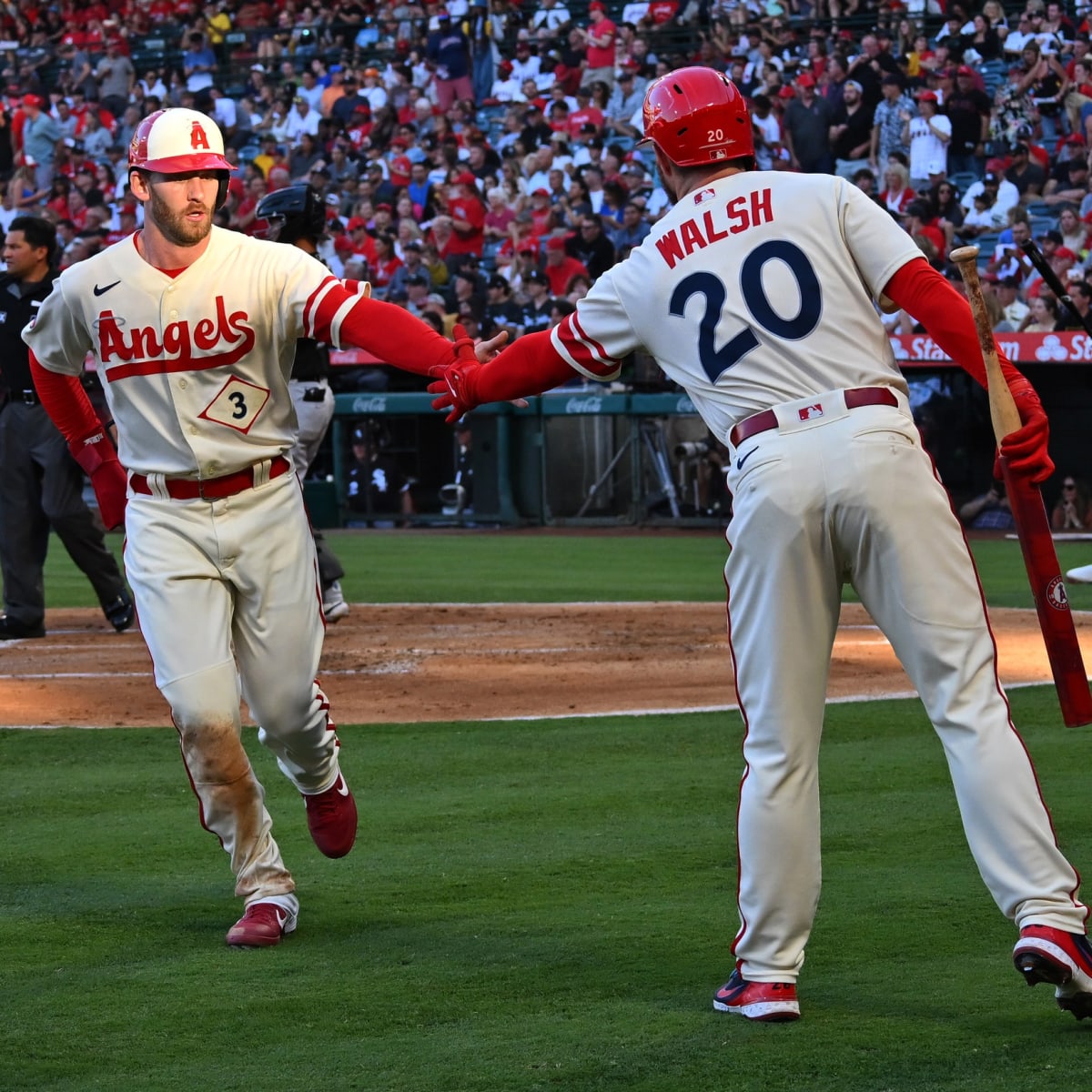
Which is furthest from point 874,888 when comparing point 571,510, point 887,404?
point 571,510

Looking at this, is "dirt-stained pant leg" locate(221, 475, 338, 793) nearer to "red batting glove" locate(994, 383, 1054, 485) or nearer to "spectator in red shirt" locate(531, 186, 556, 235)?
"red batting glove" locate(994, 383, 1054, 485)

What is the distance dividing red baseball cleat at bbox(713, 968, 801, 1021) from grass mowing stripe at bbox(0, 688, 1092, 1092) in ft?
0.14

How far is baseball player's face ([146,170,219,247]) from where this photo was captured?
4895 mm

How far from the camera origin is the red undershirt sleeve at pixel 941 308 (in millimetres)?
3842

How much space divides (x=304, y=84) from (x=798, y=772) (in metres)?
25.0

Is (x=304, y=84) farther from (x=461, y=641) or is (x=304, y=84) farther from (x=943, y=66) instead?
(x=461, y=641)

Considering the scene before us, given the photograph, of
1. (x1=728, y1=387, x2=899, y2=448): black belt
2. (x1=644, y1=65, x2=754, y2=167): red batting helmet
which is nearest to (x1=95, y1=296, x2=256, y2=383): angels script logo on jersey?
(x1=644, y1=65, x2=754, y2=167): red batting helmet

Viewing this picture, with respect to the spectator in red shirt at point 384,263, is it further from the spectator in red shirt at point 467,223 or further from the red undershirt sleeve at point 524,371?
the red undershirt sleeve at point 524,371

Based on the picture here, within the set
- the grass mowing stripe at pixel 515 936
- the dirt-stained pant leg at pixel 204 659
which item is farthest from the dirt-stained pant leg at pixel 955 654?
the dirt-stained pant leg at pixel 204 659

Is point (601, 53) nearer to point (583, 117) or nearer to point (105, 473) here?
point (583, 117)

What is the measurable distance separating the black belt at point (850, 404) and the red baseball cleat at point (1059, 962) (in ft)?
3.77

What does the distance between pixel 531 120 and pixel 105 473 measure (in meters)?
18.2

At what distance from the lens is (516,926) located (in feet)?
15.5

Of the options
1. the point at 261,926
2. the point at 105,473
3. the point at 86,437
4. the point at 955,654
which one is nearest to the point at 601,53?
the point at 86,437
